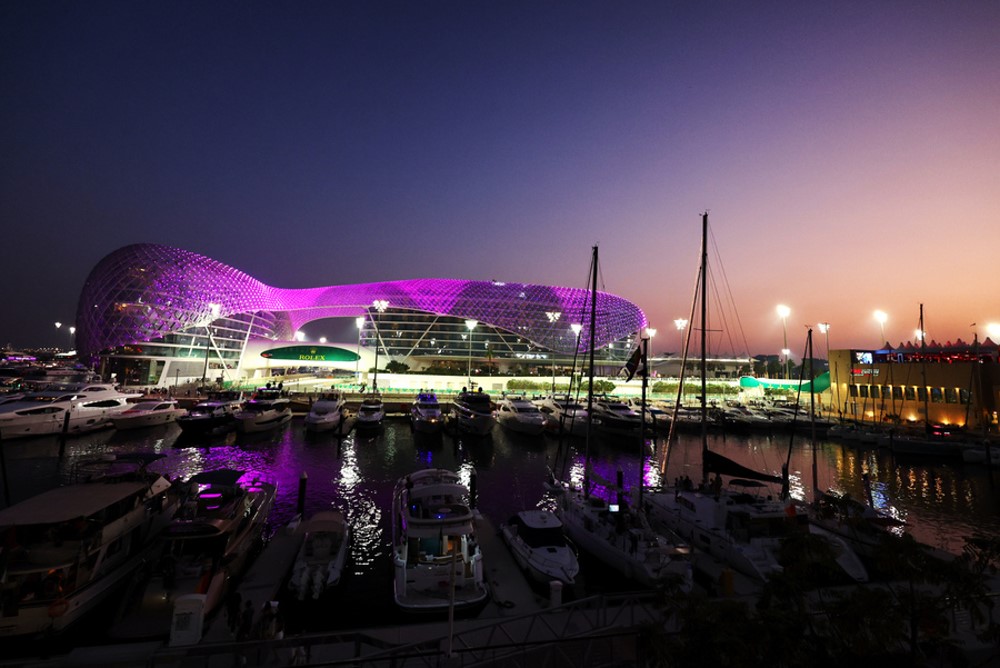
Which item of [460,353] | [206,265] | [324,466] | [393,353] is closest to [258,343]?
[206,265]

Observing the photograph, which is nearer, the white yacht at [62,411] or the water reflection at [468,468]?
the water reflection at [468,468]

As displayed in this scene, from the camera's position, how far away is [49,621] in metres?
10.3

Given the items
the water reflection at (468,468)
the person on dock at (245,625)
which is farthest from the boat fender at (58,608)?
the water reflection at (468,468)

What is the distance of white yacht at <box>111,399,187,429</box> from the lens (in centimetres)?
3691

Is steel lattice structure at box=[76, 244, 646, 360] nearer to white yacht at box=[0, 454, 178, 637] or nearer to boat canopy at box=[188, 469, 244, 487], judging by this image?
boat canopy at box=[188, 469, 244, 487]

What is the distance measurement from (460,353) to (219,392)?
48.6 meters

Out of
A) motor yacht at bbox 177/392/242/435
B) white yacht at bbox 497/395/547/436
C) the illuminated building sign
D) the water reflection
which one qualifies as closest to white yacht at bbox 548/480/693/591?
the water reflection

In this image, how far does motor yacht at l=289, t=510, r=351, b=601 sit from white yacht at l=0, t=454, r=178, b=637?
463 centimetres

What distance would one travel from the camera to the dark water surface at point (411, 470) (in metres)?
19.4

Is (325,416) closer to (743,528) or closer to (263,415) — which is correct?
(263,415)

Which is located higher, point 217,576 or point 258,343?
point 258,343

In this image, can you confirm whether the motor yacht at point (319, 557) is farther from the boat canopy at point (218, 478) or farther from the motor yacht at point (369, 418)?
the motor yacht at point (369, 418)

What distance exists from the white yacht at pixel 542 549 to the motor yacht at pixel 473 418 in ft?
73.6

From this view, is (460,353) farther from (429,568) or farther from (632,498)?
(429,568)
